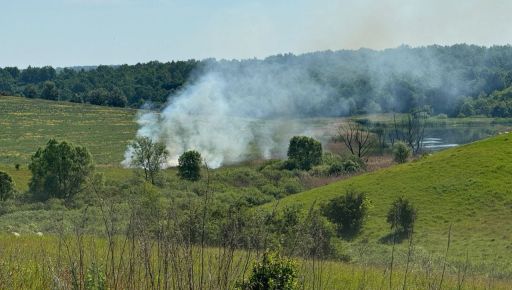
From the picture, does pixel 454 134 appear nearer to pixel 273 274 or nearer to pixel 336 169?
pixel 336 169

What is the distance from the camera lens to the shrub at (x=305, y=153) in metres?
83.6

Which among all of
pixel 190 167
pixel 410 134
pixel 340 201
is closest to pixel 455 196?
pixel 340 201

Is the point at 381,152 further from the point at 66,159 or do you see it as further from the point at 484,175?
the point at 66,159

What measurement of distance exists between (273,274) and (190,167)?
6351cm

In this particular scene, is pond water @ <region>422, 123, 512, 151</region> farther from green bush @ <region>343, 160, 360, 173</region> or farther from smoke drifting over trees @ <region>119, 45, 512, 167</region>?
green bush @ <region>343, 160, 360, 173</region>

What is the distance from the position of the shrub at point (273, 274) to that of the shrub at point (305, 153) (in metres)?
73.5

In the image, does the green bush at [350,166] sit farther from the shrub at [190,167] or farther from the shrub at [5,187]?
the shrub at [5,187]

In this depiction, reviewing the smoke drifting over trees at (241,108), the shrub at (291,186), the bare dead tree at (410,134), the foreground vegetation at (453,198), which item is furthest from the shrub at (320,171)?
the bare dead tree at (410,134)

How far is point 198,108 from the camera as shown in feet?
365

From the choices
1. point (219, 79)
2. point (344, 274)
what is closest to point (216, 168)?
point (219, 79)

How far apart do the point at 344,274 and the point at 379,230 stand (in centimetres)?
3141

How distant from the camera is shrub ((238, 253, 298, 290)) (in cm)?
908

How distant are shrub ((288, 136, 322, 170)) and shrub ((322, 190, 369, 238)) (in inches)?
1377

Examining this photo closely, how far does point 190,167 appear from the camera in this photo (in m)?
72.1
